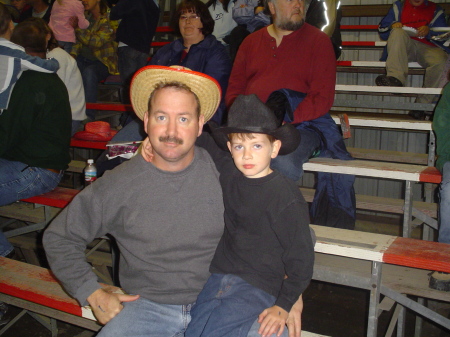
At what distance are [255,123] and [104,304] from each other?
2.93ft

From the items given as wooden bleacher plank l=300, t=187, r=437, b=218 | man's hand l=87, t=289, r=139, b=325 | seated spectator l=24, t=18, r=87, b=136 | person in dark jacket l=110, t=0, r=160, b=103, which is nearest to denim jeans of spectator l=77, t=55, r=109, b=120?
person in dark jacket l=110, t=0, r=160, b=103

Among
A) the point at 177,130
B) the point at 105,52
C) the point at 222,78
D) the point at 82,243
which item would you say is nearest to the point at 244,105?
the point at 177,130

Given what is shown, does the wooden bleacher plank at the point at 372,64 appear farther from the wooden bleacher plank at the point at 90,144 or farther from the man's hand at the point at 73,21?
the man's hand at the point at 73,21

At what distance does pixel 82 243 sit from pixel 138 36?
364cm

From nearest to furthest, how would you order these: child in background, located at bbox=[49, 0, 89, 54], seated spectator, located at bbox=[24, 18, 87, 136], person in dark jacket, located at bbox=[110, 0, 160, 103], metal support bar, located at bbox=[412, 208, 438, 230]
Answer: metal support bar, located at bbox=[412, 208, 438, 230], seated spectator, located at bbox=[24, 18, 87, 136], person in dark jacket, located at bbox=[110, 0, 160, 103], child in background, located at bbox=[49, 0, 89, 54]

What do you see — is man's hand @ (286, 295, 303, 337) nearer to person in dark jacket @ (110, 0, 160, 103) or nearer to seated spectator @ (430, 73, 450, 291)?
seated spectator @ (430, 73, 450, 291)

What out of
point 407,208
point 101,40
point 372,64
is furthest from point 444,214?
point 101,40

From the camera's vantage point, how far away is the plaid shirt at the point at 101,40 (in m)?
5.15

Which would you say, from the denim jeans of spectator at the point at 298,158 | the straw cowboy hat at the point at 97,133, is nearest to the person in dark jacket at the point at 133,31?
A: the straw cowboy hat at the point at 97,133

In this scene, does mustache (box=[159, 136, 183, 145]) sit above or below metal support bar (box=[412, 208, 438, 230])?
above

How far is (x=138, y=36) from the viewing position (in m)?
4.81

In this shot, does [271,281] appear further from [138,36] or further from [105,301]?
[138,36]

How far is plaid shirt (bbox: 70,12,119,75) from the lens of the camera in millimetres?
5148

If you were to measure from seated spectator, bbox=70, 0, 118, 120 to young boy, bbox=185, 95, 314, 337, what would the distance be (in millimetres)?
3890
